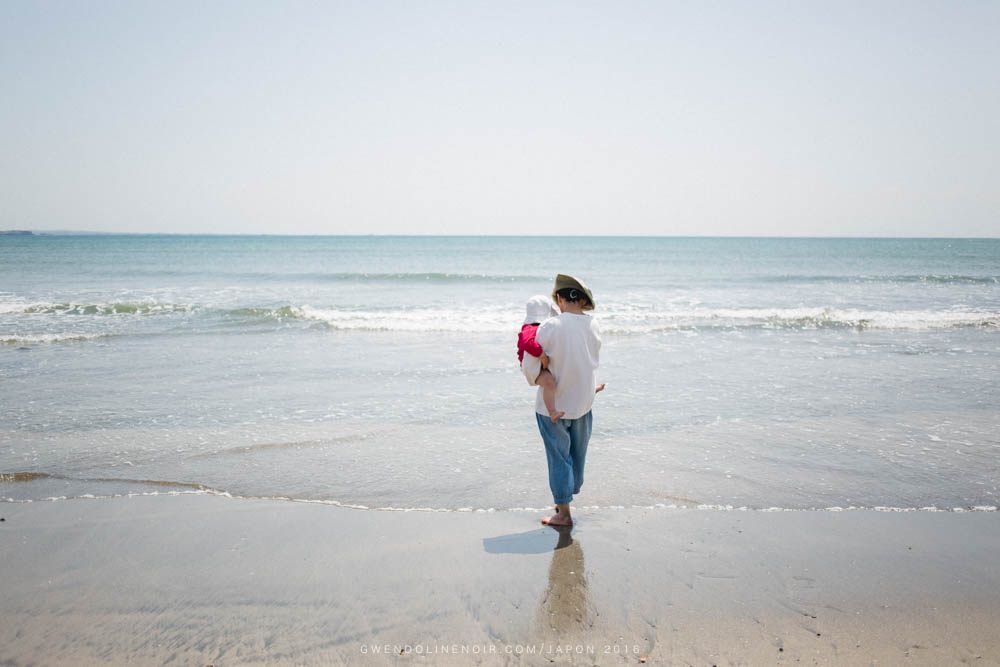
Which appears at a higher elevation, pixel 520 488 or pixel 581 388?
pixel 581 388

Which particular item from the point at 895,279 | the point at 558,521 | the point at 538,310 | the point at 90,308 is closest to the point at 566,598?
the point at 558,521

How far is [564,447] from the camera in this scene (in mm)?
4188

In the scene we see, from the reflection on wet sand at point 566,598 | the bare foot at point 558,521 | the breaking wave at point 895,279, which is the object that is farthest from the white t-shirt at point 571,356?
the breaking wave at point 895,279

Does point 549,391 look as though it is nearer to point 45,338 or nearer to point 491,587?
point 491,587

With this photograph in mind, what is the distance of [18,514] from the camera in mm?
4527

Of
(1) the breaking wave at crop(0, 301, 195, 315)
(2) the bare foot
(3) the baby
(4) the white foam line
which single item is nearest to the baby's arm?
(3) the baby

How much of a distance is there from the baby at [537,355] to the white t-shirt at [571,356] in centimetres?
5

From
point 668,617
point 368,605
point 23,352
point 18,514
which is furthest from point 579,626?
point 23,352

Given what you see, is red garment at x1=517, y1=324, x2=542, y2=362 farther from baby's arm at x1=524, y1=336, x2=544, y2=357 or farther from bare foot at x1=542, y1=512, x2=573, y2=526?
bare foot at x1=542, y1=512, x2=573, y2=526

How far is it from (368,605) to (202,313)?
51.7 ft

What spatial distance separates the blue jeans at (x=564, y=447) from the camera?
4.17 m

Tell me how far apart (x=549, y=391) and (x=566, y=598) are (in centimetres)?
128

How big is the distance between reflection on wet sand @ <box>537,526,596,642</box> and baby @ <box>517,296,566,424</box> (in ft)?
2.86

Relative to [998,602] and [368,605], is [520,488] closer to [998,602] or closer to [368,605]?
[368,605]
